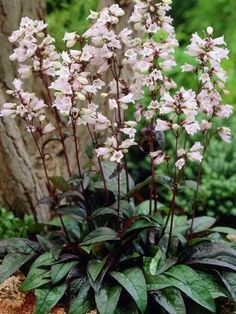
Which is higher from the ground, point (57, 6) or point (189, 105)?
A: point (57, 6)

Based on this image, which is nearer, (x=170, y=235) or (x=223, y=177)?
(x=170, y=235)

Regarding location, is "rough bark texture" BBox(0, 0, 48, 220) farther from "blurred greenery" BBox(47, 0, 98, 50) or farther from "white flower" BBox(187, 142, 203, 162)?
"white flower" BBox(187, 142, 203, 162)

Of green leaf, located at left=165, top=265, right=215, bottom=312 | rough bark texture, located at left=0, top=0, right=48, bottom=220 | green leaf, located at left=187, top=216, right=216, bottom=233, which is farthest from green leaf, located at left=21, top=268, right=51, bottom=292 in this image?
green leaf, located at left=187, top=216, right=216, bottom=233

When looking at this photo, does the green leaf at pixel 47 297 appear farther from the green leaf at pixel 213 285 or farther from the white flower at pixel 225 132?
the white flower at pixel 225 132

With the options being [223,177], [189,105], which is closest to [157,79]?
[189,105]

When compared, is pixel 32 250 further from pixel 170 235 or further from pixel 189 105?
pixel 189 105
